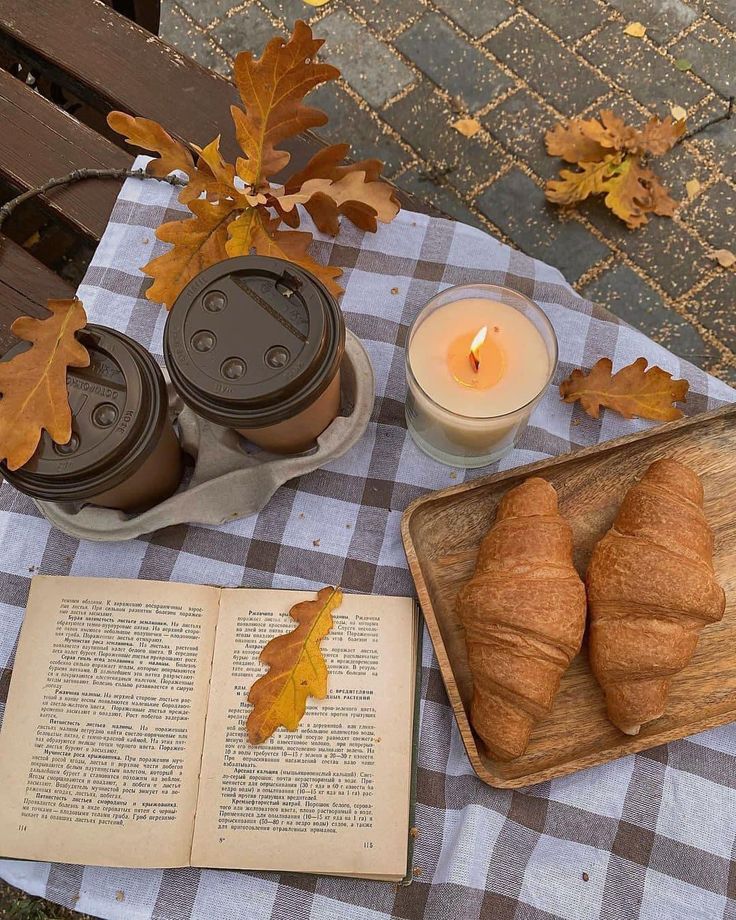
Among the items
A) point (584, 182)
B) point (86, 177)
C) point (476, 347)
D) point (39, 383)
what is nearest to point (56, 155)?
point (86, 177)

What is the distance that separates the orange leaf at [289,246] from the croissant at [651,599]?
0.62m

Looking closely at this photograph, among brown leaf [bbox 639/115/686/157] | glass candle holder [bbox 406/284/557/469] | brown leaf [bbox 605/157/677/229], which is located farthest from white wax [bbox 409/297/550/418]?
brown leaf [bbox 639/115/686/157]

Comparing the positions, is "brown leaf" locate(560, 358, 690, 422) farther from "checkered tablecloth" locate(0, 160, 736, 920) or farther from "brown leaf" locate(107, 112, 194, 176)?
"brown leaf" locate(107, 112, 194, 176)

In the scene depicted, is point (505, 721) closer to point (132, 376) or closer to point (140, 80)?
point (132, 376)

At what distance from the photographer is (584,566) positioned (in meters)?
1.17

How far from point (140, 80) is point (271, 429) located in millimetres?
815

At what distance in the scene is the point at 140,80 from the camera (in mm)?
1367

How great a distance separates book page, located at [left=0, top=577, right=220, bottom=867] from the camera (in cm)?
110

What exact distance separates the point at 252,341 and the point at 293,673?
0.55m

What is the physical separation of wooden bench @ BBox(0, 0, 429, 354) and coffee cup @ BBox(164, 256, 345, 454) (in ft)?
1.60

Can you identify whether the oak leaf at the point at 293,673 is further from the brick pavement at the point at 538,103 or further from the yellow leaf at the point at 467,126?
the yellow leaf at the point at 467,126

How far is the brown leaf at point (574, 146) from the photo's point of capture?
1.87 metres

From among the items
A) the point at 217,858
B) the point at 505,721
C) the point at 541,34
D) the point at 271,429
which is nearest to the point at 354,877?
the point at 217,858

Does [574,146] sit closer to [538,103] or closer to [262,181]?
[538,103]
